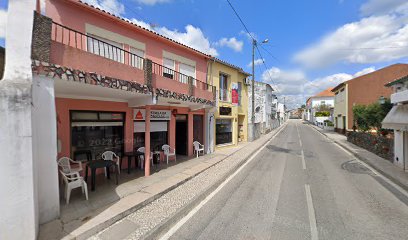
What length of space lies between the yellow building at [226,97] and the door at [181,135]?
10.5 feet

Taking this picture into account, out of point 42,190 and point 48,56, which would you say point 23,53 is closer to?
point 48,56

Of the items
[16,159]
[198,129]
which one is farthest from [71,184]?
[198,129]

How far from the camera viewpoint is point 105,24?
757 centimetres

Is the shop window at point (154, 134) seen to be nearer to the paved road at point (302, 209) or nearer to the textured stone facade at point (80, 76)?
the textured stone facade at point (80, 76)

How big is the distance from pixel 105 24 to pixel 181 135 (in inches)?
279

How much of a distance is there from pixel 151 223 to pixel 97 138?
499 centimetres

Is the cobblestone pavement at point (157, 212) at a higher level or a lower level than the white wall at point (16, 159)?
lower

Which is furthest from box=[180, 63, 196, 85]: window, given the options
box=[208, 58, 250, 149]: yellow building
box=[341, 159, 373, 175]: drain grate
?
box=[341, 159, 373, 175]: drain grate

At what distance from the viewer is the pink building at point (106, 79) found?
15.5ft

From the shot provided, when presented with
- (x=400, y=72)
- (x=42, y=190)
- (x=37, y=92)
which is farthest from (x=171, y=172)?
(x=400, y=72)

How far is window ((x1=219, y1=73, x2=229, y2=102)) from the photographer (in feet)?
49.0

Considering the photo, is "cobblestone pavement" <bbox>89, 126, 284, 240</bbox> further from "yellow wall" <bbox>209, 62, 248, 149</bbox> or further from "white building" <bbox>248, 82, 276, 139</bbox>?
"white building" <bbox>248, 82, 276, 139</bbox>

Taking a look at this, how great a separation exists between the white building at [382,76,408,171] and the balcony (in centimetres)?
921

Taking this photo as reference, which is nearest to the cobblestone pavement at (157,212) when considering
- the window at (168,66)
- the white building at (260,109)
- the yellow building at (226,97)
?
the window at (168,66)
